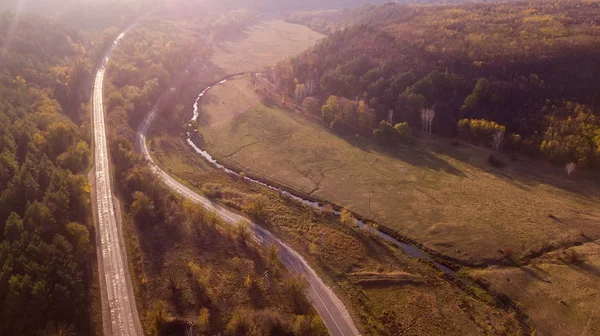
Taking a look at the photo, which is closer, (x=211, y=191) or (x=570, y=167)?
(x=570, y=167)

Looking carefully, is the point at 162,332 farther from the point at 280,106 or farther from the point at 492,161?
the point at 280,106

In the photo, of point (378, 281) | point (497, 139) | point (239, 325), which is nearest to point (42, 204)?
point (239, 325)

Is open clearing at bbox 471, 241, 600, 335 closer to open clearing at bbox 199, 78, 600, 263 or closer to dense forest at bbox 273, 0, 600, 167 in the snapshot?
open clearing at bbox 199, 78, 600, 263

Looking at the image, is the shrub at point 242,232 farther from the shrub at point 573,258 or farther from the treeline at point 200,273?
the shrub at point 573,258

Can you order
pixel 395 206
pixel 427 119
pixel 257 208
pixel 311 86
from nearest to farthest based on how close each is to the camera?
1. pixel 257 208
2. pixel 395 206
3. pixel 427 119
4. pixel 311 86

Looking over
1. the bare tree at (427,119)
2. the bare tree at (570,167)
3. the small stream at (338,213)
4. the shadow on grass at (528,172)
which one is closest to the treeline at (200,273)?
the small stream at (338,213)

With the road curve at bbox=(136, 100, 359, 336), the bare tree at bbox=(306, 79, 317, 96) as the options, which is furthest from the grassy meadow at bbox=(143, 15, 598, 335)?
the bare tree at bbox=(306, 79, 317, 96)

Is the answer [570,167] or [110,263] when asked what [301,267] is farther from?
[570,167]

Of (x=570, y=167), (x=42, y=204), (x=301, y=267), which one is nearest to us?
(x=42, y=204)
